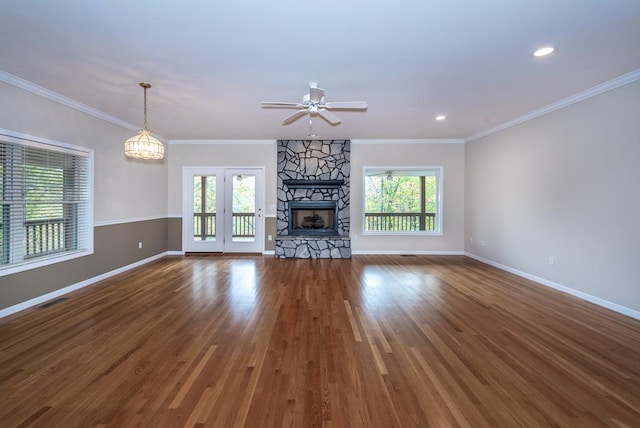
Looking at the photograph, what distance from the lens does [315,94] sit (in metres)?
3.22

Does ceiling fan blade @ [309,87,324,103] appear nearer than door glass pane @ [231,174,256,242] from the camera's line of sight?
Yes

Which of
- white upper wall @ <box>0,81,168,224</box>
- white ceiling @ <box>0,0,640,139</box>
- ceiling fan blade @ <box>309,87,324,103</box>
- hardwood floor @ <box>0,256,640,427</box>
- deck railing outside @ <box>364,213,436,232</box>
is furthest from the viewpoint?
deck railing outside @ <box>364,213,436,232</box>

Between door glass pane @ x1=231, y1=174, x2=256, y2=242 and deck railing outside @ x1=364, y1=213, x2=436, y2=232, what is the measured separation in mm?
2861

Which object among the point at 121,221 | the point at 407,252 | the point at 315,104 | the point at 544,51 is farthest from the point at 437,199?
the point at 121,221

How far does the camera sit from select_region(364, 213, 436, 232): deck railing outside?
7.27m

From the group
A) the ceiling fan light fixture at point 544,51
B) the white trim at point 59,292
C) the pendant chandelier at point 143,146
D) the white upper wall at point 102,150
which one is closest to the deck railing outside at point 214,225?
the white upper wall at point 102,150

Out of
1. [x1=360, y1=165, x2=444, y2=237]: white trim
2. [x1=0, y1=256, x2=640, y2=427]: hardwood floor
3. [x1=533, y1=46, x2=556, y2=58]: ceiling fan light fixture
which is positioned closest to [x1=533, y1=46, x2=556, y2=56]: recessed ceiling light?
[x1=533, y1=46, x2=556, y2=58]: ceiling fan light fixture

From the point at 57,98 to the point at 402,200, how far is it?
Answer: 22.0 feet

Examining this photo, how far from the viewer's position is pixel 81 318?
3180 millimetres

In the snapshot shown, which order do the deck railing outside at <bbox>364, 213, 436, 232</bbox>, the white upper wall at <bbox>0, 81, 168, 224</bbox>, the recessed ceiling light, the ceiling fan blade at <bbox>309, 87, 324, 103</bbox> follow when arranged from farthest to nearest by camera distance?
the deck railing outside at <bbox>364, 213, 436, 232</bbox>, the white upper wall at <bbox>0, 81, 168, 224</bbox>, the ceiling fan blade at <bbox>309, 87, 324, 103</bbox>, the recessed ceiling light

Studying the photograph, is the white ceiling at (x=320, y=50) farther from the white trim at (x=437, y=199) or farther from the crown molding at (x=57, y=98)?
the white trim at (x=437, y=199)

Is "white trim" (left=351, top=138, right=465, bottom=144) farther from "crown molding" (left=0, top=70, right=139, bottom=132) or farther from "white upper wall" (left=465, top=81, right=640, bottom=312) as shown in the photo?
"crown molding" (left=0, top=70, right=139, bottom=132)

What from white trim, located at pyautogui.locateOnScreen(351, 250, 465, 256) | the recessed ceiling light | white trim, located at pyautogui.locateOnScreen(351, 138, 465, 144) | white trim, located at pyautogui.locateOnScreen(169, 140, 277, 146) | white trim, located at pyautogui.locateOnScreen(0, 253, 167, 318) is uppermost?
white trim, located at pyautogui.locateOnScreen(351, 138, 465, 144)

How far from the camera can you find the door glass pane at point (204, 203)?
6.87 m
